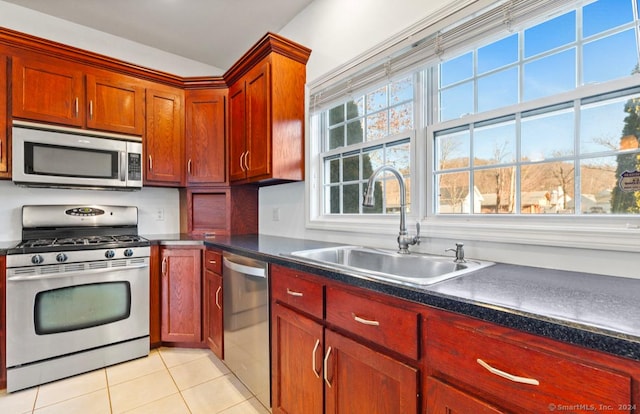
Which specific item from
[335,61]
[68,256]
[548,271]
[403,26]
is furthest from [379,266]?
[68,256]

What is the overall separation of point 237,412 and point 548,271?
1713 millimetres

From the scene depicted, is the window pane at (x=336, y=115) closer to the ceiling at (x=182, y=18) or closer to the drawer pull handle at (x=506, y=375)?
the ceiling at (x=182, y=18)

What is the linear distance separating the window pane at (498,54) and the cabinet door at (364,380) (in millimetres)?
1469

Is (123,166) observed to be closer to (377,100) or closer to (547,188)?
(377,100)

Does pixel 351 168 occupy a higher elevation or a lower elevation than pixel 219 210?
higher

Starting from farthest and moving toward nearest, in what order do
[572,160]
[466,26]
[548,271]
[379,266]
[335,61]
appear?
1. [335,61]
2. [379,266]
3. [466,26]
4. [572,160]
5. [548,271]

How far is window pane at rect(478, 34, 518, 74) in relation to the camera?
146cm

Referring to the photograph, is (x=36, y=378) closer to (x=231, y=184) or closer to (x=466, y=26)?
(x=231, y=184)

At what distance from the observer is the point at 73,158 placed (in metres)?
2.36

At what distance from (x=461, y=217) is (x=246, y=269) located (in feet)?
3.99

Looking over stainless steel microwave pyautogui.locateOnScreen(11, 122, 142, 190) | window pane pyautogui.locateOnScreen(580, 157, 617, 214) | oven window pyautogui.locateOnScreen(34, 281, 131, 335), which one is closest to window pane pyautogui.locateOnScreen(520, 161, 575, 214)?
window pane pyautogui.locateOnScreen(580, 157, 617, 214)

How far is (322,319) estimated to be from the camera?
Result: 50.0 inches

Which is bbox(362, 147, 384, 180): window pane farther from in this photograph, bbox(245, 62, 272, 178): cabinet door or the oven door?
the oven door

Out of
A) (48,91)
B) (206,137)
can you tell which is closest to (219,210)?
(206,137)
